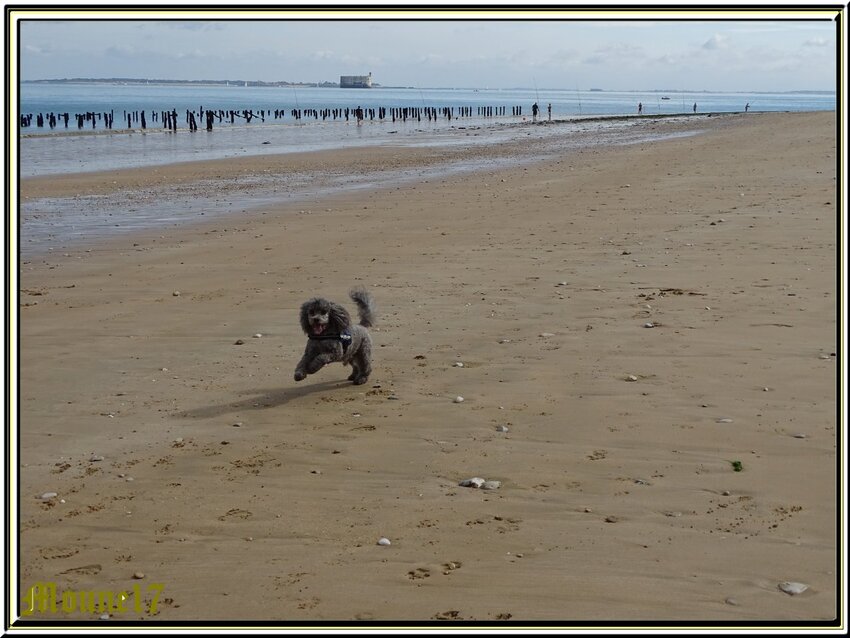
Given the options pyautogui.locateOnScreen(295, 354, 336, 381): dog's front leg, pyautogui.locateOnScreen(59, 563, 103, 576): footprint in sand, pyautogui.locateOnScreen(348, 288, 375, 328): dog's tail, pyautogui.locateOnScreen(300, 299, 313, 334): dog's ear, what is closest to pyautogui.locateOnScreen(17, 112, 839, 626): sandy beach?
pyautogui.locateOnScreen(59, 563, 103, 576): footprint in sand

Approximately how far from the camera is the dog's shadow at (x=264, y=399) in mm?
6660

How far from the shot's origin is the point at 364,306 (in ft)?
25.7

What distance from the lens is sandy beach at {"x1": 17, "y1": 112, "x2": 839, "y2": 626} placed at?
4.28m

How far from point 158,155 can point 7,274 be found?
3347 cm

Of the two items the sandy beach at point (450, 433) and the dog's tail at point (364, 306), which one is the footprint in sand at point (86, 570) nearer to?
the sandy beach at point (450, 433)

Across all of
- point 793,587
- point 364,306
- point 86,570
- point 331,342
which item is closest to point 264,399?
point 331,342

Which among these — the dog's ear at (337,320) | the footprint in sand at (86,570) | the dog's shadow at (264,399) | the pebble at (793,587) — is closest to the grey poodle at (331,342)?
the dog's ear at (337,320)

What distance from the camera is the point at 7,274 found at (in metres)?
4.77

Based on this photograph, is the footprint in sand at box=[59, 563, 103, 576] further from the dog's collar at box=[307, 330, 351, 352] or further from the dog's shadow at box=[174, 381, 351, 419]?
the dog's collar at box=[307, 330, 351, 352]

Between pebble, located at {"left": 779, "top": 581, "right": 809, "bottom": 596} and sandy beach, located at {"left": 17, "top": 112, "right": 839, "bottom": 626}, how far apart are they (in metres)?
0.08

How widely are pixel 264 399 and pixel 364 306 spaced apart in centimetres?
130

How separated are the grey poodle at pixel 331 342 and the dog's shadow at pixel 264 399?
5.1 inches

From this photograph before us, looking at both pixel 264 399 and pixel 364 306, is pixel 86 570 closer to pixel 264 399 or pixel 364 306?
pixel 264 399
